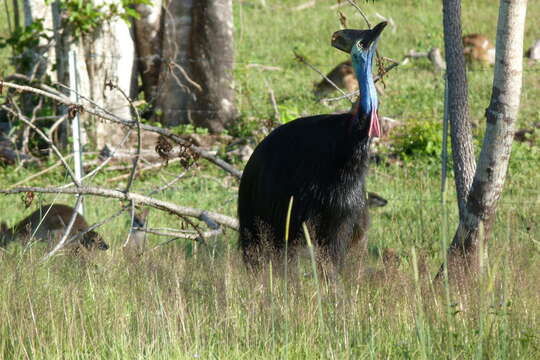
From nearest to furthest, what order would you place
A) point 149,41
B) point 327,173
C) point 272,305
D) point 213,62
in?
1. point 272,305
2. point 327,173
3. point 213,62
4. point 149,41

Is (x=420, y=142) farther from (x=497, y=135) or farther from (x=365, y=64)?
(x=497, y=135)

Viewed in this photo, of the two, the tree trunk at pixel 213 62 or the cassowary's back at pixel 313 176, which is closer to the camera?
the cassowary's back at pixel 313 176

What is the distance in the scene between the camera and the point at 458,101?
519 centimetres

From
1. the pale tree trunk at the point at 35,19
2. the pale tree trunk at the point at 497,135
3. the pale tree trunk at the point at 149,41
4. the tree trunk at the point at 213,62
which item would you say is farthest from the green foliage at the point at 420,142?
the pale tree trunk at the point at 497,135

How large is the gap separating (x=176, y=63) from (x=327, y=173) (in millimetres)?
6589

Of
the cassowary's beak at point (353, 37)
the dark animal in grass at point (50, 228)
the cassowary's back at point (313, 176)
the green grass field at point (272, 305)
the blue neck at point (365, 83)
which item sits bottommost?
the dark animal in grass at point (50, 228)

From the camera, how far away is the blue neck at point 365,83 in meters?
5.09

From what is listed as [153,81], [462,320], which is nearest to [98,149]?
[153,81]

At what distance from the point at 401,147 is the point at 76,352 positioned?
269 inches

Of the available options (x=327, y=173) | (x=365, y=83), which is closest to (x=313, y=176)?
(x=327, y=173)

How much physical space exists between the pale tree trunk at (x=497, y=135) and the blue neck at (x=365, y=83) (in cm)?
72

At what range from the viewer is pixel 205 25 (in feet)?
37.2

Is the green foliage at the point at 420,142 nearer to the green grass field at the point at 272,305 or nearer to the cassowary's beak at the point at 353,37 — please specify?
the green grass field at the point at 272,305

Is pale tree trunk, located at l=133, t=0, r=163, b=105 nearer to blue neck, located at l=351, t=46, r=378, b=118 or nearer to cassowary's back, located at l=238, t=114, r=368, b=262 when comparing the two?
cassowary's back, located at l=238, t=114, r=368, b=262
